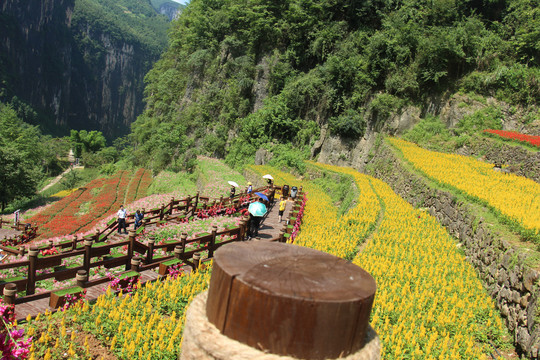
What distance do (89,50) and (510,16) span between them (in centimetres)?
15893

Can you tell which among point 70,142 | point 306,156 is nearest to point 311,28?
point 306,156

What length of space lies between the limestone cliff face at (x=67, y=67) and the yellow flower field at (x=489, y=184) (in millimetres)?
123863

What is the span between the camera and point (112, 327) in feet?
17.3

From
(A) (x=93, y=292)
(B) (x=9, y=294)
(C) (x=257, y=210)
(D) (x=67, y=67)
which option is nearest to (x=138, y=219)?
(C) (x=257, y=210)

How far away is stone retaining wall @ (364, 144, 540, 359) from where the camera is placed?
21.0 ft

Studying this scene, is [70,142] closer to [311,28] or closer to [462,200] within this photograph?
[311,28]

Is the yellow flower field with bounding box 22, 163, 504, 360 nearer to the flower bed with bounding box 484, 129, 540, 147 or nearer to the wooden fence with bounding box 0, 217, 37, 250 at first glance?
the flower bed with bounding box 484, 129, 540, 147

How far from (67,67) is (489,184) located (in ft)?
512

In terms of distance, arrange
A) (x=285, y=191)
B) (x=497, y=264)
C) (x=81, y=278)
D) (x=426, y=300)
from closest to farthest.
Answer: (x=81, y=278) → (x=426, y=300) → (x=497, y=264) → (x=285, y=191)

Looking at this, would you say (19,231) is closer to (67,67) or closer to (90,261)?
(90,261)

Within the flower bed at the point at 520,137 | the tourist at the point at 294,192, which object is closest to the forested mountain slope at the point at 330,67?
the flower bed at the point at 520,137

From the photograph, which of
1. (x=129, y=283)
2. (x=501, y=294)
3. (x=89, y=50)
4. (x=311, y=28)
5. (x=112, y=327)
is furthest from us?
(x=89, y=50)

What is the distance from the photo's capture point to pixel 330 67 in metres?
27.8

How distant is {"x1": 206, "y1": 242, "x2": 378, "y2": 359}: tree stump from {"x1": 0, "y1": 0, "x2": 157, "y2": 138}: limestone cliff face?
131m
